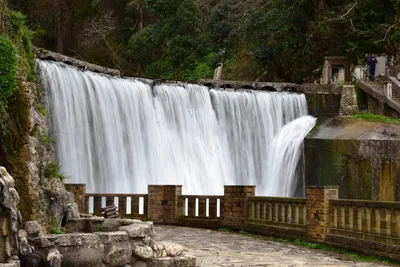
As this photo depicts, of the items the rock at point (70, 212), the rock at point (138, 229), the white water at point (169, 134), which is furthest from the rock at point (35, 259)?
the white water at point (169, 134)

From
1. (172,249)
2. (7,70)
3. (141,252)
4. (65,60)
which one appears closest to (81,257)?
(141,252)

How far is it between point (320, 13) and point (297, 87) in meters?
6.67

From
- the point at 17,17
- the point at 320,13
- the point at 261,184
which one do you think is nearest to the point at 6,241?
the point at 17,17

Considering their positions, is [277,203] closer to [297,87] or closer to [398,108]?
[398,108]

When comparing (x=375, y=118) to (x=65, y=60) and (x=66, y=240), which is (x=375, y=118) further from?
(x=66, y=240)

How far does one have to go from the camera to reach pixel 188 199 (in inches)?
879

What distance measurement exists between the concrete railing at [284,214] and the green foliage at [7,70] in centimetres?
731

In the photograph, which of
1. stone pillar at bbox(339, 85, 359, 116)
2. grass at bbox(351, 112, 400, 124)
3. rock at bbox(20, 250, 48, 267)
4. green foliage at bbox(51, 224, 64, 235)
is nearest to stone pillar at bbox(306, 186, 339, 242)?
green foliage at bbox(51, 224, 64, 235)

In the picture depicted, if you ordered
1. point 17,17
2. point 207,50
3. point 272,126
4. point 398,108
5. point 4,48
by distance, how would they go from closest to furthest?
A: point 4,48
point 17,17
point 398,108
point 272,126
point 207,50

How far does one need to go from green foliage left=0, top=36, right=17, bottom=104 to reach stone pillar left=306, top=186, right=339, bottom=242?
7401 mm

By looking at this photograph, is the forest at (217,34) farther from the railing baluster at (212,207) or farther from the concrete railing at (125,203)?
the concrete railing at (125,203)

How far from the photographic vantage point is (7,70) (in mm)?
12641

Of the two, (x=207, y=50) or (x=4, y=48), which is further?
(x=207, y=50)

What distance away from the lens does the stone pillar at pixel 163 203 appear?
22344 mm
